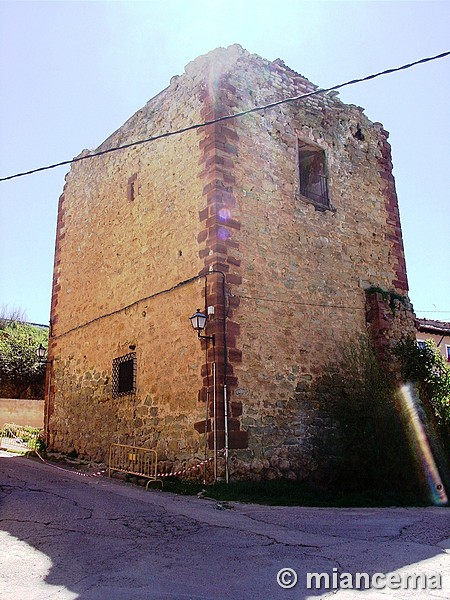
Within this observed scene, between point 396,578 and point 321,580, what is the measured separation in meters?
0.59

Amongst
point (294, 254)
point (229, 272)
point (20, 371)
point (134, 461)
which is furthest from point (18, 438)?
point (294, 254)

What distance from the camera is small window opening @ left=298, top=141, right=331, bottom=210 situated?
12203mm

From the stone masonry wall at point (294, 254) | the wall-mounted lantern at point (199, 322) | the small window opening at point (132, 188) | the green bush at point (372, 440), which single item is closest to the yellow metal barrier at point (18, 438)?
the small window opening at point (132, 188)

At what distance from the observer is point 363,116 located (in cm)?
1377

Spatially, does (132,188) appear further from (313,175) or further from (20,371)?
(20,371)

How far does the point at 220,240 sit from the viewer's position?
993cm

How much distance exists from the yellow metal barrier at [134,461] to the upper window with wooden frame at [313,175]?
6158 millimetres

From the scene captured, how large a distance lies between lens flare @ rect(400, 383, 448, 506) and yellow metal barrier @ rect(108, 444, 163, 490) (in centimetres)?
458

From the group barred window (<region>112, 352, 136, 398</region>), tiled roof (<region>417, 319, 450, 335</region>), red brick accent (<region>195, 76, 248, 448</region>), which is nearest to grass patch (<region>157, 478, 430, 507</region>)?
red brick accent (<region>195, 76, 248, 448</region>)

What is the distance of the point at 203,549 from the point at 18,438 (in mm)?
14819

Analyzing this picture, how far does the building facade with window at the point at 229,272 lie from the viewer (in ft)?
31.6

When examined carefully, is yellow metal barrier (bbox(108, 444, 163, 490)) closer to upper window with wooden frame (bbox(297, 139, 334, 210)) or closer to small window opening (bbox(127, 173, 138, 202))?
small window opening (bbox(127, 173, 138, 202))

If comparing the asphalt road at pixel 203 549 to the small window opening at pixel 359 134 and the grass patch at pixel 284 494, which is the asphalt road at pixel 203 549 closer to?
the grass patch at pixel 284 494

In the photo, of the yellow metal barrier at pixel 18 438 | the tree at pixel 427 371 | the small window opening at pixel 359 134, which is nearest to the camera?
the tree at pixel 427 371
